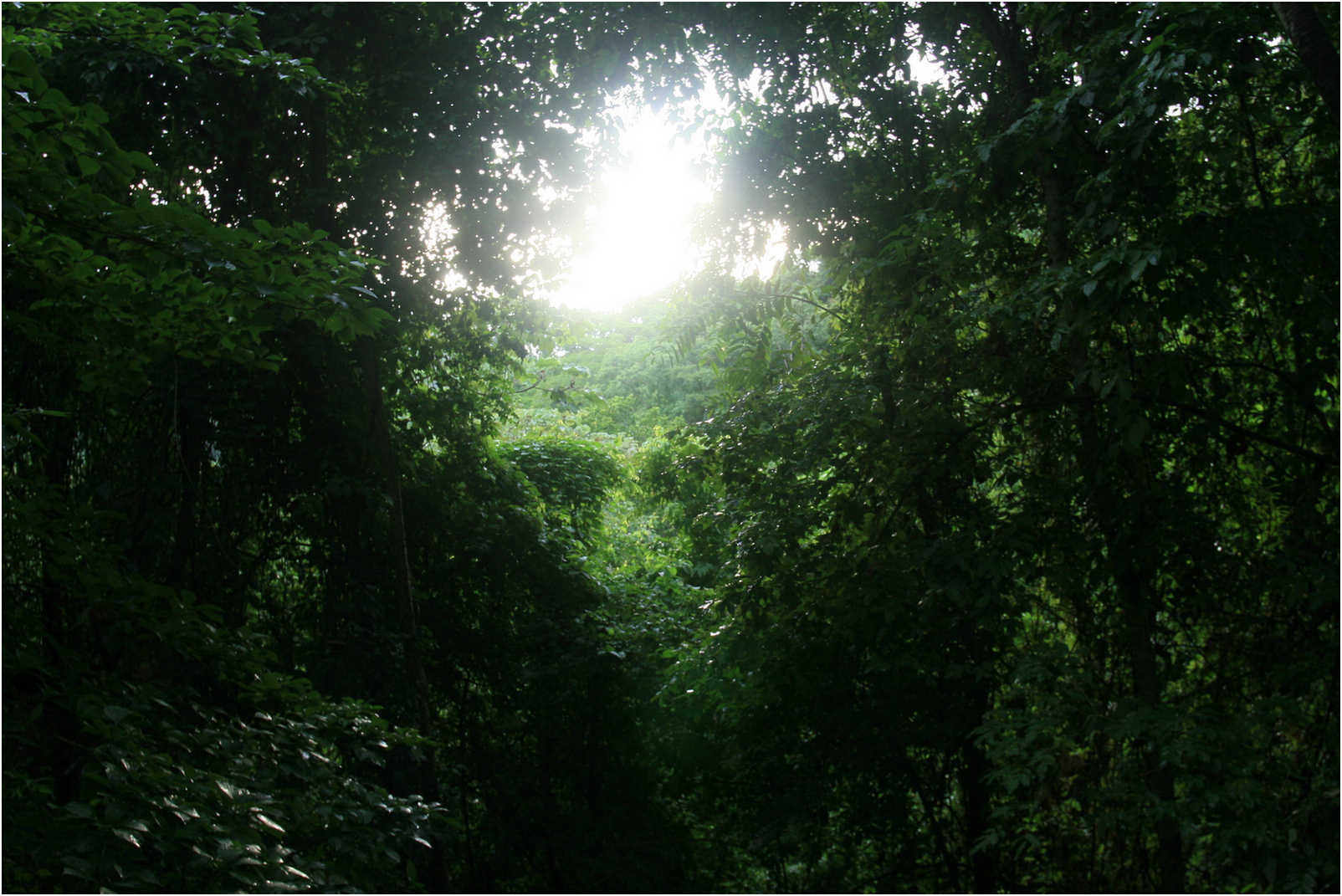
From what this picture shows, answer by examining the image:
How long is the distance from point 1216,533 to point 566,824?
4.83 meters

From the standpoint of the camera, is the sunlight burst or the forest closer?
the forest

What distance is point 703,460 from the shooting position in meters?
5.80

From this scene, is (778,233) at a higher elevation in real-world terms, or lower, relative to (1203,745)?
higher

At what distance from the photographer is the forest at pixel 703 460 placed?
2.92 metres

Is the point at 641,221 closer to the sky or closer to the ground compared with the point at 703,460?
closer to the sky

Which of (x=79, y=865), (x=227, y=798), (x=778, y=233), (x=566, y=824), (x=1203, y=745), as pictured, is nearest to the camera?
(x=79, y=865)

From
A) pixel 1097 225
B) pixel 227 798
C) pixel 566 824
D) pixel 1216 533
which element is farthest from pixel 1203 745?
pixel 566 824

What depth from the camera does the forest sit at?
9.59ft

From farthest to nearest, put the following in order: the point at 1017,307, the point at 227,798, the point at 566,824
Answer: the point at 566,824, the point at 1017,307, the point at 227,798

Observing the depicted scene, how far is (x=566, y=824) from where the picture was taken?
6926mm

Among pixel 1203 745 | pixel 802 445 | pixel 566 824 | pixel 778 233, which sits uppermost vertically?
pixel 778 233

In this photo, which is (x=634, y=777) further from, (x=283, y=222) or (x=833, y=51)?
(x=833, y=51)

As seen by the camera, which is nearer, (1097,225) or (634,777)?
(1097,225)

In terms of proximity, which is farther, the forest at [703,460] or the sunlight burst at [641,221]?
the sunlight burst at [641,221]
